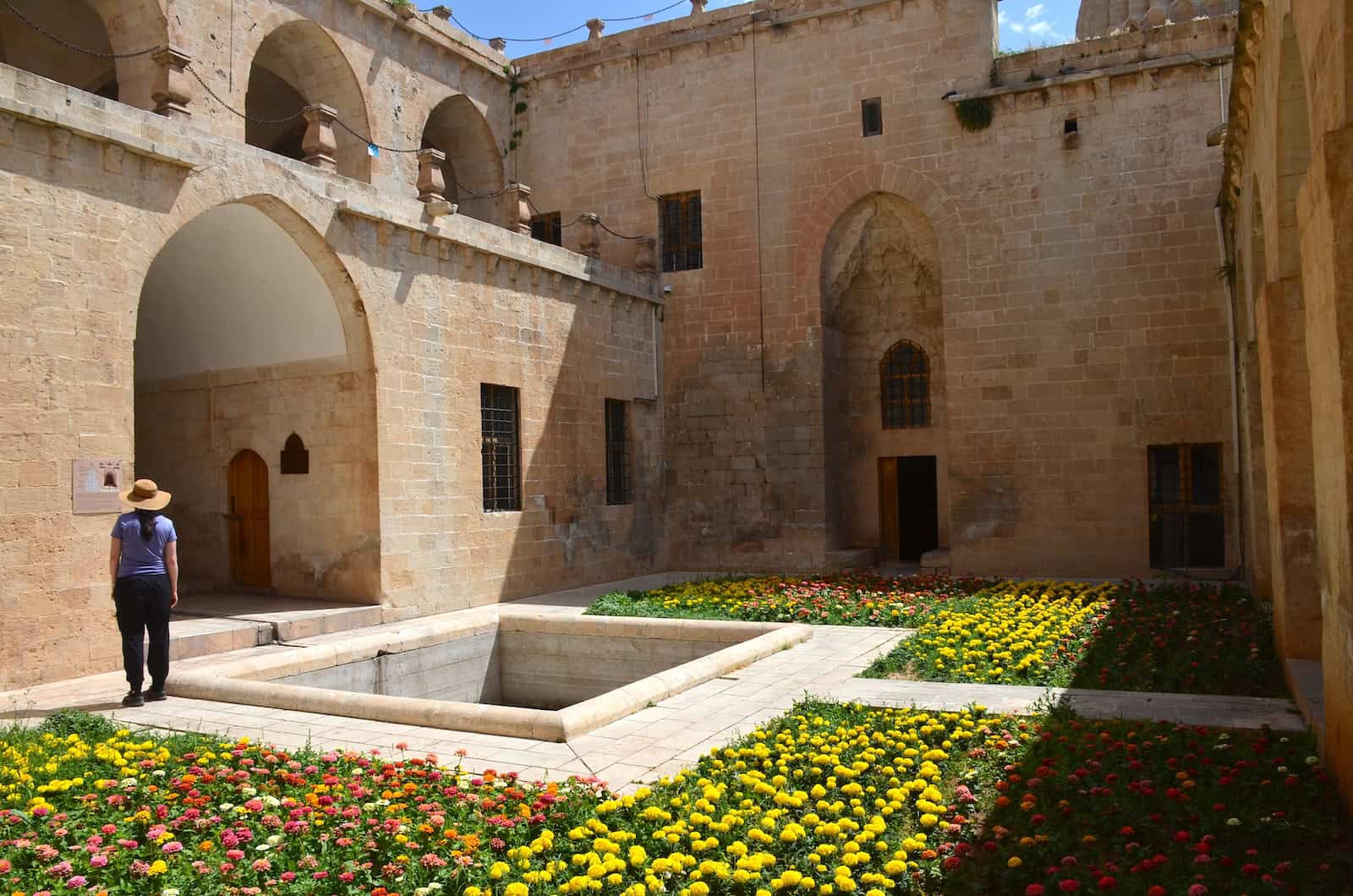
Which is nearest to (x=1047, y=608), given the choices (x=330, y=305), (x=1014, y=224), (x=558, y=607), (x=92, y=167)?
(x=558, y=607)

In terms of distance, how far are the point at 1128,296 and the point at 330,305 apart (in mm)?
10787

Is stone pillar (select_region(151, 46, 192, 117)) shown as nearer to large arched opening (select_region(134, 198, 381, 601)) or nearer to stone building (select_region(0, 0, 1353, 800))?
stone building (select_region(0, 0, 1353, 800))

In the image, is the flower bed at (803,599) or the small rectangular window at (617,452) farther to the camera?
the small rectangular window at (617,452)

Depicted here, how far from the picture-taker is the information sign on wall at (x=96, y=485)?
8867 mm

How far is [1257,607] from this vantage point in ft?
35.0

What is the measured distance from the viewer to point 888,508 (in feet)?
58.2

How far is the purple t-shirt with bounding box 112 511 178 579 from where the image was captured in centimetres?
757

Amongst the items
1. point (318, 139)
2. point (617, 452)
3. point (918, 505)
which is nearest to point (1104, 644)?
point (617, 452)

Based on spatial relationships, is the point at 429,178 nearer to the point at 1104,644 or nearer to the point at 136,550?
the point at 136,550

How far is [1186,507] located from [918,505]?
491cm

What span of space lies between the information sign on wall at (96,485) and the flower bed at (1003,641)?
21.6 ft

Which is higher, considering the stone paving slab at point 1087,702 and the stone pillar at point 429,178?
the stone pillar at point 429,178

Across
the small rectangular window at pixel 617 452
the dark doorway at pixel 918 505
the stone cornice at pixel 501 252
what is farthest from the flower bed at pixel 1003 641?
the stone cornice at pixel 501 252

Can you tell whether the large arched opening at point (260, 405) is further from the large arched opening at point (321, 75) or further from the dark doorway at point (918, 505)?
the dark doorway at point (918, 505)
